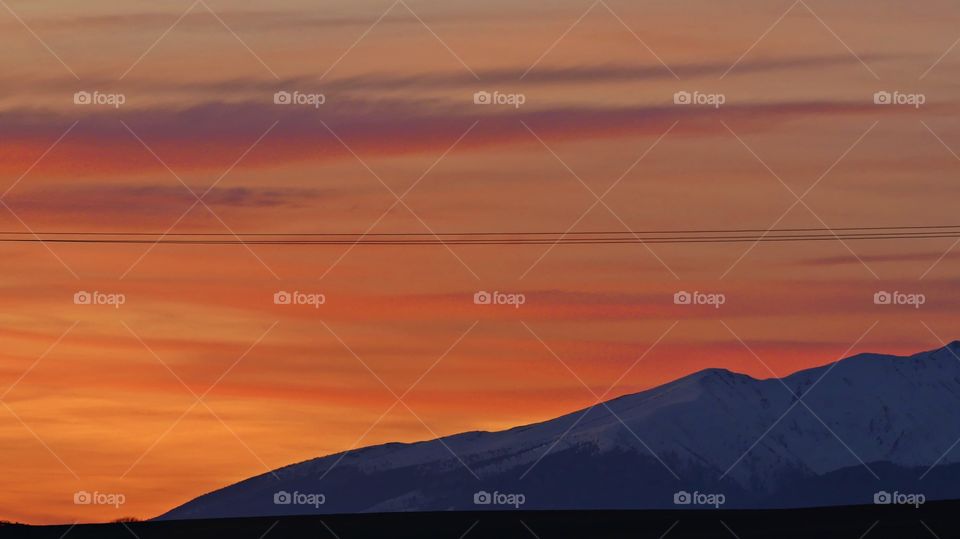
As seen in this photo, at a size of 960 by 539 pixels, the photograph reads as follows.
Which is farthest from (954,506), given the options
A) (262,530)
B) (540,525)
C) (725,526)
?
(262,530)

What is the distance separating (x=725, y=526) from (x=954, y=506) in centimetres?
2248

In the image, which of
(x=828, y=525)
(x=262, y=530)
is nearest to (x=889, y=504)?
(x=828, y=525)

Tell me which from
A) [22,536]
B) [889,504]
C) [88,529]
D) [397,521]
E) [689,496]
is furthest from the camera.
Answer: [889,504]

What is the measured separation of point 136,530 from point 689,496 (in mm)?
61149

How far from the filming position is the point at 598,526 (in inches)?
5463

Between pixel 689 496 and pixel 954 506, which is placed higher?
pixel 954 506

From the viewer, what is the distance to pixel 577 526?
14138cm

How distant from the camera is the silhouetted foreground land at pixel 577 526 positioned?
409 ft

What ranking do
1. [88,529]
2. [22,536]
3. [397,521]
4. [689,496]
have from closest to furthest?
[689,496]
[22,536]
[88,529]
[397,521]

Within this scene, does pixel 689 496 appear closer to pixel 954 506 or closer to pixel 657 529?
pixel 657 529

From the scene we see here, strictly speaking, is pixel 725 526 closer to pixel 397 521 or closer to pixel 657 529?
pixel 657 529

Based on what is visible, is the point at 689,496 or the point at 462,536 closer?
the point at 689,496

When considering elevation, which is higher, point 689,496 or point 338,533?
point 338,533

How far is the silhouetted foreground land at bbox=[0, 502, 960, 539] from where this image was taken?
124812 mm
